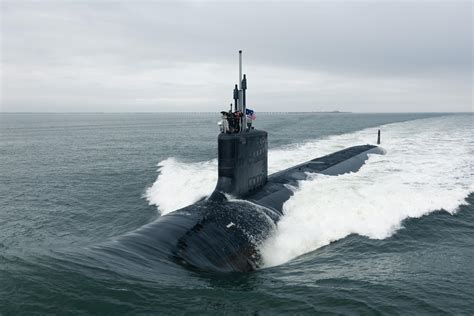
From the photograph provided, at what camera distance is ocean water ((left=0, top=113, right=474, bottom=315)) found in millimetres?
9062


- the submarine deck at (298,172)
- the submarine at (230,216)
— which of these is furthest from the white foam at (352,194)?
the submarine at (230,216)

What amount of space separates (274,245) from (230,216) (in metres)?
1.91

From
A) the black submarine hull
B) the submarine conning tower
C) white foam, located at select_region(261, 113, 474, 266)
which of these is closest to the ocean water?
white foam, located at select_region(261, 113, 474, 266)

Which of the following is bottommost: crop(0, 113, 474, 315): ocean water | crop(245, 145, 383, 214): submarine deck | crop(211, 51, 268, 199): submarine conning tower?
crop(0, 113, 474, 315): ocean water

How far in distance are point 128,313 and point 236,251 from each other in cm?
527

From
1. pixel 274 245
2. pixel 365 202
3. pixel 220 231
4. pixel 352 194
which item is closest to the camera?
pixel 220 231

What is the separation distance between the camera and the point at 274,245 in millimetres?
14719

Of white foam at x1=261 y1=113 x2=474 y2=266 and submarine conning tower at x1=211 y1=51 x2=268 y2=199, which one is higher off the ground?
submarine conning tower at x1=211 y1=51 x2=268 y2=199

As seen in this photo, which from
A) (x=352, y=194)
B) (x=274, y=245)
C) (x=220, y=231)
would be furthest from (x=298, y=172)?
(x=220, y=231)

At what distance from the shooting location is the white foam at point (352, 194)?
1602 cm

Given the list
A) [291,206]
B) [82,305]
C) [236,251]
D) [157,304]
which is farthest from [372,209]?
[82,305]

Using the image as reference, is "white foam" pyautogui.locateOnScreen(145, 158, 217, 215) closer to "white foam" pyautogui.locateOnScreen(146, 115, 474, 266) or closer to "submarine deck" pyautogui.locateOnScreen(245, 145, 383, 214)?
"white foam" pyautogui.locateOnScreen(146, 115, 474, 266)

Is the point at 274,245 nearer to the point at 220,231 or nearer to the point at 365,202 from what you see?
the point at 220,231

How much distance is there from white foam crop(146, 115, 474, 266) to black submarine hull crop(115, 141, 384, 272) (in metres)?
0.65
